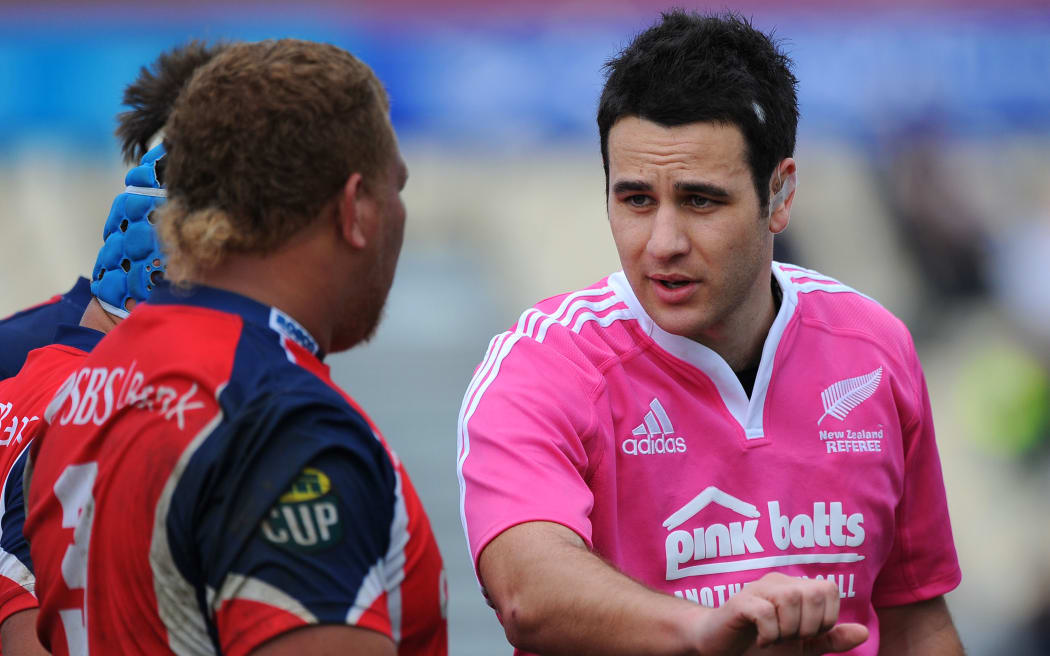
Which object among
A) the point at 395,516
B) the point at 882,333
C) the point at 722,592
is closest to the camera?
the point at 395,516

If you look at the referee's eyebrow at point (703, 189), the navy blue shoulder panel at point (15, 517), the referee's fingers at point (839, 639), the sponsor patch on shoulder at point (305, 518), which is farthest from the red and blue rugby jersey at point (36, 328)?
the referee's fingers at point (839, 639)

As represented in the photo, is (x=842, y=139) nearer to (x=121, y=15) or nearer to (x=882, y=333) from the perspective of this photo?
(x=121, y=15)

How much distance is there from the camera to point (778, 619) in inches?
73.1

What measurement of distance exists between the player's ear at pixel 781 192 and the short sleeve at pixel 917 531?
1.60 ft

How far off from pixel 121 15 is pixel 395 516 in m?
8.25

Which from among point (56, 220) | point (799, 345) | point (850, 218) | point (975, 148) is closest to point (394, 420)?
point (56, 220)

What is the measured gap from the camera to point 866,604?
2.67m

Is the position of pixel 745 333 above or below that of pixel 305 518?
below

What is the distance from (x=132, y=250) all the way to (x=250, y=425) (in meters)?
1.14

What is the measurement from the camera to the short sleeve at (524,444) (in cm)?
232

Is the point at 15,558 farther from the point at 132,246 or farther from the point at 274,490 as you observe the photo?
the point at 274,490

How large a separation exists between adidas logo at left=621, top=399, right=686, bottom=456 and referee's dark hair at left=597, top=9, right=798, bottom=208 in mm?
497

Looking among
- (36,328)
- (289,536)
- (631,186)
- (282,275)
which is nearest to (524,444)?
(631,186)

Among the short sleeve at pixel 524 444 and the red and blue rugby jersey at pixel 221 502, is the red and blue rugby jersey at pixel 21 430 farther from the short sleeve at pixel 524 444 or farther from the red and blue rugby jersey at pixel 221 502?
the short sleeve at pixel 524 444
